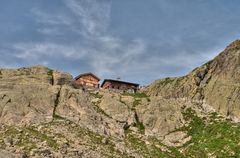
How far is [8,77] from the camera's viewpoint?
92375 millimetres

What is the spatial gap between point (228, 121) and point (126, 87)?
58461 mm

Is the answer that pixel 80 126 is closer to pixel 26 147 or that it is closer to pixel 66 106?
pixel 66 106

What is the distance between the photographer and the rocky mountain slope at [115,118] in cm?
7309

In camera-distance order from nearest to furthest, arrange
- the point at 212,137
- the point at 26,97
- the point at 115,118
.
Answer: the point at 212,137
the point at 26,97
the point at 115,118

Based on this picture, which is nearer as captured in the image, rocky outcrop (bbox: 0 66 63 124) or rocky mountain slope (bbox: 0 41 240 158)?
rocky mountain slope (bbox: 0 41 240 158)

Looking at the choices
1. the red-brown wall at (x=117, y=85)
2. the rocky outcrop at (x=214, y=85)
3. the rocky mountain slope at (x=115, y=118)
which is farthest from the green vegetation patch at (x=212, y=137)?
the red-brown wall at (x=117, y=85)

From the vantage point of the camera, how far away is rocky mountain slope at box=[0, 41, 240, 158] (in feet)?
240

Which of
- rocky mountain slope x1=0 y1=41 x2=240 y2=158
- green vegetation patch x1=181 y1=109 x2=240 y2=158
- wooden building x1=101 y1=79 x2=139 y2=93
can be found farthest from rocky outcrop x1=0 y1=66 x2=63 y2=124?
wooden building x1=101 y1=79 x2=139 y2=93

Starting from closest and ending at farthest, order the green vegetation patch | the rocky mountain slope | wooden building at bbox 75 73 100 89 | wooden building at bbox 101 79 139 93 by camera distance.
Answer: the rocky mountain slope < the green vegetation patch < wooden building at bbox 75 73 100 89 < wooden building at bbox 101 79 139 93

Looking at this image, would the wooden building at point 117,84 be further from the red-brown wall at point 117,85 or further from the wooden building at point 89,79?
the wooden building at point 89,79

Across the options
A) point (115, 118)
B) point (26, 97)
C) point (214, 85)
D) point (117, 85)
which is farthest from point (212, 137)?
point (117, 85)

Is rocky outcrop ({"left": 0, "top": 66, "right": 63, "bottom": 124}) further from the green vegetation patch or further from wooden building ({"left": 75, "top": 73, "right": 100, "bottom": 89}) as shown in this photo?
wooden building ({"left": 75, "top": 73, "right": 100, "bottom": 89})

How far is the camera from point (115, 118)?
8825 cm

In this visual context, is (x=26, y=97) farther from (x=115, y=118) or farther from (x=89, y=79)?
(x=89, y=79)
